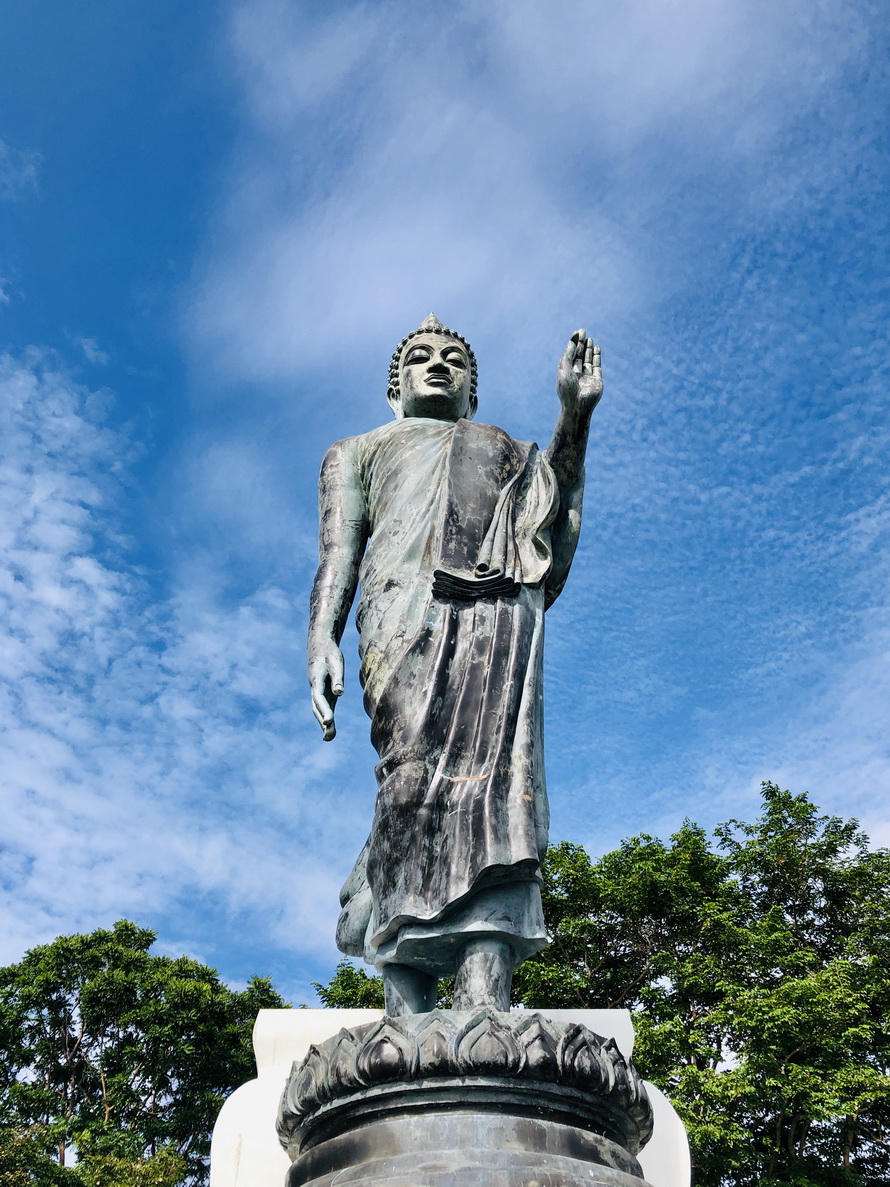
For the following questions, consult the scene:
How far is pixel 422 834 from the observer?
436 centimetres

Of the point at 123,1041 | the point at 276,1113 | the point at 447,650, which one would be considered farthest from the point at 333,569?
the point at 123,1041

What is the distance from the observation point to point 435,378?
6.25m

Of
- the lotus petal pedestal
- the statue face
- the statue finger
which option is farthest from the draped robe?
the lotus petal pedestal

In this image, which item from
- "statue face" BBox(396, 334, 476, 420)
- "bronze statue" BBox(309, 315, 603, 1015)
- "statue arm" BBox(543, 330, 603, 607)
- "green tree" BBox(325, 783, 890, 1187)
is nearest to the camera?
"bronze statue" BBox(309, 315, 603, 1015)

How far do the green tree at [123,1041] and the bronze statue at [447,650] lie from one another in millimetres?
19383

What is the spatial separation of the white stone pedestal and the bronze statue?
0.64 m

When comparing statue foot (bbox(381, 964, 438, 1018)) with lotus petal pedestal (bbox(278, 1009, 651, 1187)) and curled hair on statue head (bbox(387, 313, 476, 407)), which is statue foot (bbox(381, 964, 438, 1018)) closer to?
lotus petal pedestal (bbox(278, 1009, 651, 1187))

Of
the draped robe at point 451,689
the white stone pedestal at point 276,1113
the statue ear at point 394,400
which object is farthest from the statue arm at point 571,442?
the white stone pedestal at point 276,1113

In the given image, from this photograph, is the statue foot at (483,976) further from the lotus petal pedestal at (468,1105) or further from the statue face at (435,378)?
the statue face at (435,378)

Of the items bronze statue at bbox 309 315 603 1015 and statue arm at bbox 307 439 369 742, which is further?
statue arm at bbox 307 439 369 742

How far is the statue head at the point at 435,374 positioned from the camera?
6234mm

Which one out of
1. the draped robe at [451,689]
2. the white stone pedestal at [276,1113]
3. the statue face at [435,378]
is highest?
the statue face at [435,378]

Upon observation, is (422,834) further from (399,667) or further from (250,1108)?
(250,1108)

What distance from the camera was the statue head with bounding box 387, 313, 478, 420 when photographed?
623 centimetres
